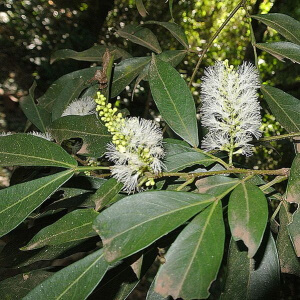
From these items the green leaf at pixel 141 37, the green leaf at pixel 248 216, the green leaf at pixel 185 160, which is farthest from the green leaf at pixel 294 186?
the green leaf at pixel 141 37

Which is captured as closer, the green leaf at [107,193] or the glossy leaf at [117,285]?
the green leaf at [107,193]

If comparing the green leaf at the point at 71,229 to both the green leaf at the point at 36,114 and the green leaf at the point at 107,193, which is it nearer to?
the green leaf at the point at 107,193

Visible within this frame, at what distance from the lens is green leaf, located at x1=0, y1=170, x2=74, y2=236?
1.82ft

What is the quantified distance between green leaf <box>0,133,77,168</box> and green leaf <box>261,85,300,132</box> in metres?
0.46

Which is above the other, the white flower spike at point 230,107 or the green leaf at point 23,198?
the white flower spike at point 230,107

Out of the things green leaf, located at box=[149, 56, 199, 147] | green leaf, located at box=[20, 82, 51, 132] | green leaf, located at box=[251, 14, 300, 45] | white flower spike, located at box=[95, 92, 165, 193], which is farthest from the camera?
green leaf, located at box=[20, 82, 51, 132]

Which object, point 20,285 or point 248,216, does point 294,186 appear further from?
point 20,285

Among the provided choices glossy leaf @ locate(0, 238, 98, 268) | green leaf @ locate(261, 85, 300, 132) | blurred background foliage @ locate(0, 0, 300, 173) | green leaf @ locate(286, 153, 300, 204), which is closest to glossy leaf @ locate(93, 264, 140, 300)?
glossy leaf @ locate(0, 238, 98, 268)

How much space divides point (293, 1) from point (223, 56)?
95 cm

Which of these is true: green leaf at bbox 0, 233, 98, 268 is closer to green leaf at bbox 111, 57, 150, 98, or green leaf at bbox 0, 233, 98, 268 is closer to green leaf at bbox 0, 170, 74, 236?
green leaf at bbox 0, 170, 74, 236

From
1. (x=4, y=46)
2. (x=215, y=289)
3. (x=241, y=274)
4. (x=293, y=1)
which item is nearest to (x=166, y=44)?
(x=293, y=1)

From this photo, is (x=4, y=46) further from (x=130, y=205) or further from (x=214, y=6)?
(x=130, y=205)

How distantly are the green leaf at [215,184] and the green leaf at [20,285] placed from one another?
1.37 feet

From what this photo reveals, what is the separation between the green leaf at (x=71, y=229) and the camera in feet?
2.02
